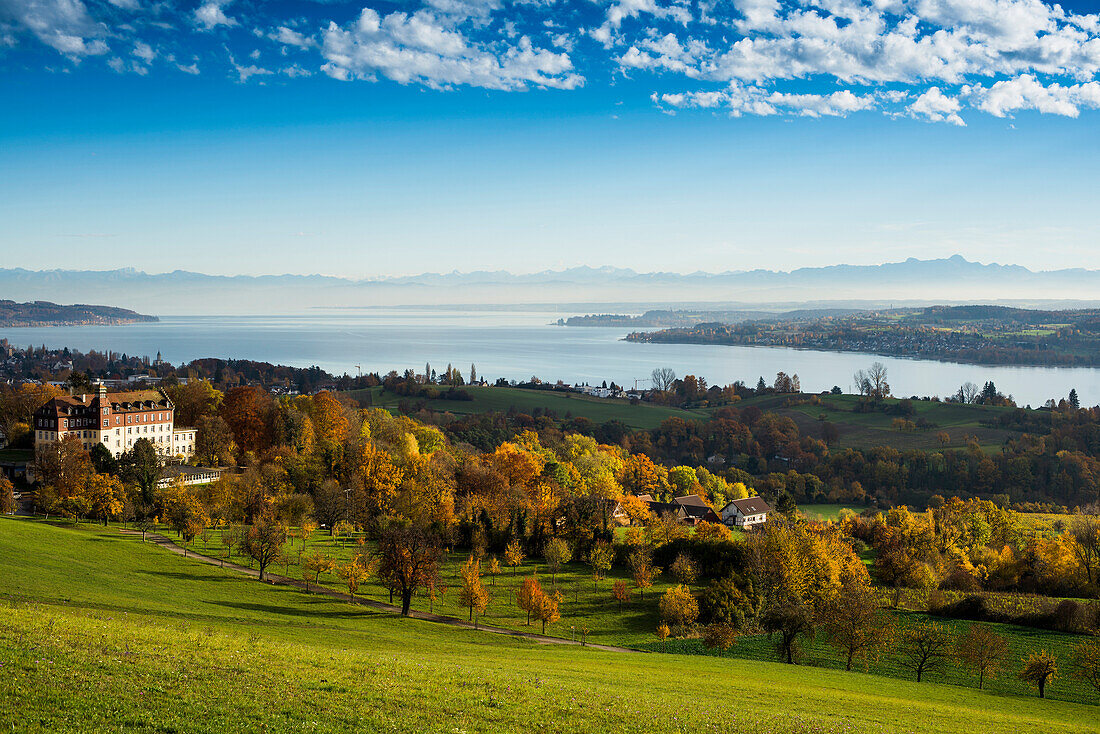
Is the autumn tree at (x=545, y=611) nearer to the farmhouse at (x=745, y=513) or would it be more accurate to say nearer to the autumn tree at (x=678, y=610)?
the autumn tree at (x=678, y=610)

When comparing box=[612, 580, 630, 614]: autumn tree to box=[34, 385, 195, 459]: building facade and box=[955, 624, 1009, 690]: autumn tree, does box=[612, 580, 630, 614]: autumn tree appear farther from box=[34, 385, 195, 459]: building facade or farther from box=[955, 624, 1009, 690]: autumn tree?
box=[34, 385, 195, 459]: building facade

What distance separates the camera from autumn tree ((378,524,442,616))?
29406 mm

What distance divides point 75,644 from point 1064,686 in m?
28.7

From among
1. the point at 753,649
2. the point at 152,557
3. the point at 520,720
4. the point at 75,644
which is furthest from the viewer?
the point at 152,557

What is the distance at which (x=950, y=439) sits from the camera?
94.8 m

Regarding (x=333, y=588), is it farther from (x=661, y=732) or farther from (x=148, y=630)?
(x=661, y=732)

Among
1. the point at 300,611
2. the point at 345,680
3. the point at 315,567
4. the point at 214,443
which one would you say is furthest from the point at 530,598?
the point at 214,443

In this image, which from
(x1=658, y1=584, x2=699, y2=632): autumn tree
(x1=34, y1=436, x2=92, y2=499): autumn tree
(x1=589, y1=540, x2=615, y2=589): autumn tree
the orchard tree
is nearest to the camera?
the orchard tree

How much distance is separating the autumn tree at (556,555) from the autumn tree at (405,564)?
969 cm

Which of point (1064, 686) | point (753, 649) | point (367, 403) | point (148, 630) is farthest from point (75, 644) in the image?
point (367, 403)

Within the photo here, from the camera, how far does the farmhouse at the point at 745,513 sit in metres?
61.6

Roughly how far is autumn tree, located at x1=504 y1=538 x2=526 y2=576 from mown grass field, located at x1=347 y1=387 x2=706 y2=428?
59.4 m

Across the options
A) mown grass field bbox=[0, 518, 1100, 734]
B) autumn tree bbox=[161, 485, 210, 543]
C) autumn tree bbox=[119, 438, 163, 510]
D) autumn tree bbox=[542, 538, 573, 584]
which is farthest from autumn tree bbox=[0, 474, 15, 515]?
autumn tree bbox=[542, 538, 573, 584]

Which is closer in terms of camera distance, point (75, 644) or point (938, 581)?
point (75, 644)
